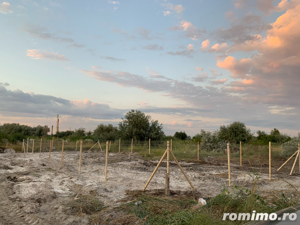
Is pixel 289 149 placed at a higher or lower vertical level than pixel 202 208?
higher

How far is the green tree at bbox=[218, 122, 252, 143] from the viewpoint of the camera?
96.4ft

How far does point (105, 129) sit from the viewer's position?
52.3 metres

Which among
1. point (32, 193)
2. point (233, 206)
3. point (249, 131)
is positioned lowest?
point (32, 193)

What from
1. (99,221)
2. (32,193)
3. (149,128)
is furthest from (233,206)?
(149,128)

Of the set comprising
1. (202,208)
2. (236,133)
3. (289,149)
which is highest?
(236,133)

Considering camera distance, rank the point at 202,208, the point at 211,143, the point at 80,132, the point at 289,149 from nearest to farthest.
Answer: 1. the point at 202,208
2. the point at 289,149
3. the point at 211,143
4. the point at 80,132

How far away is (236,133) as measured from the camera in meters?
29.6

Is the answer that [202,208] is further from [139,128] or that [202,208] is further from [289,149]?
[139,128]

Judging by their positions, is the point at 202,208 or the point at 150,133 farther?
the point at 150,133

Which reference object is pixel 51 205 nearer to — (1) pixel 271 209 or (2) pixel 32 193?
(2) pixel 32 193

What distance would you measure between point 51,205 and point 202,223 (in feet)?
15.4

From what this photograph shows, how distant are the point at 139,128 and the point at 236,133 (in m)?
14.7

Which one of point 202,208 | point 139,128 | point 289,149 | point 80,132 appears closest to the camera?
point 202,208

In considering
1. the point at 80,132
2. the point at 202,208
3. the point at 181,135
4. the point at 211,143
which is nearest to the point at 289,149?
the point at 211,143
